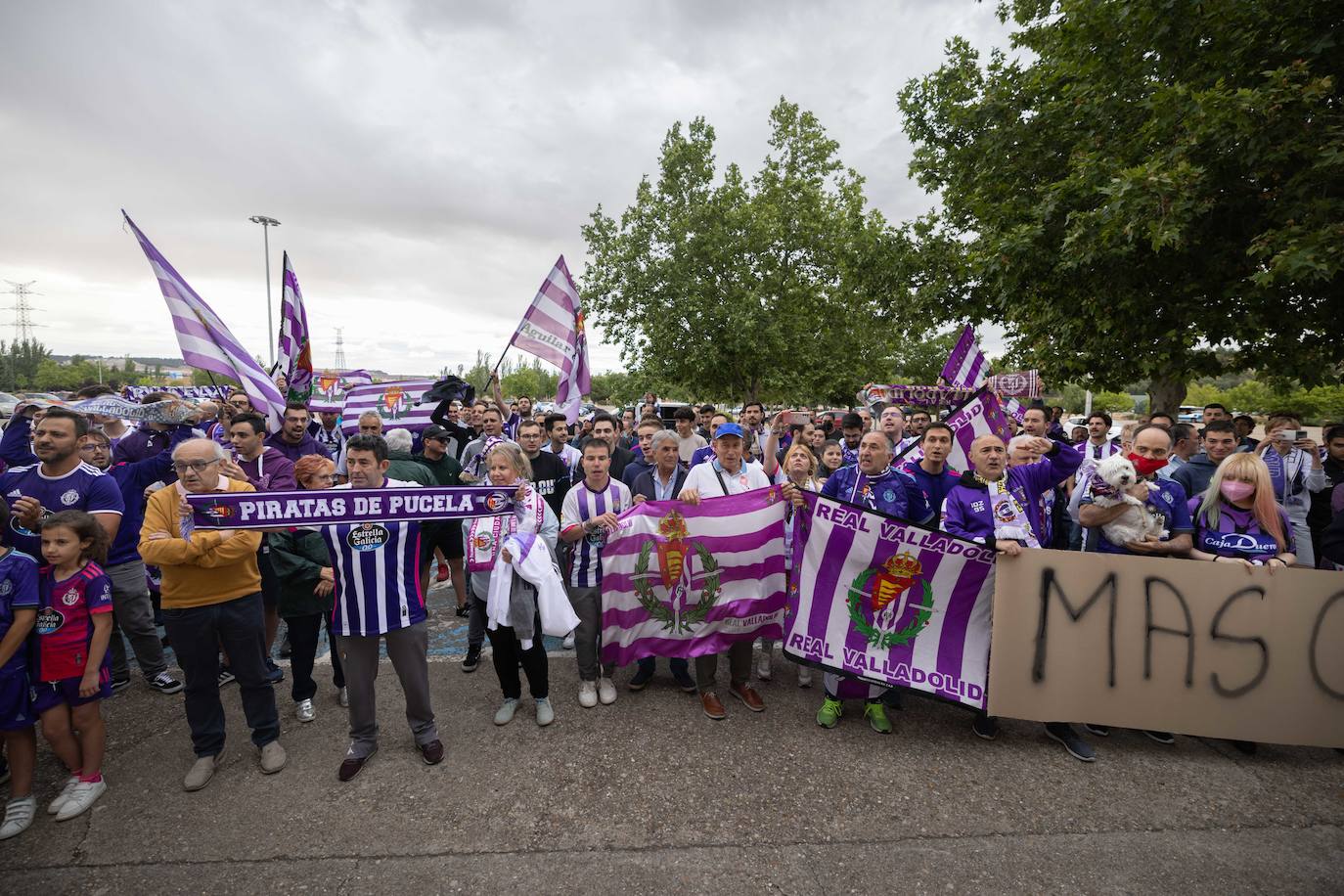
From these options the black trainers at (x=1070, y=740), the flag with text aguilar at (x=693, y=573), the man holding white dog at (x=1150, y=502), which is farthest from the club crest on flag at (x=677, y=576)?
the man holding white dog at (x=1150, y=502)

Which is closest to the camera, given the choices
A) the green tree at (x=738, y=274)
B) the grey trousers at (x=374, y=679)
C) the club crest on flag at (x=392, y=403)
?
the grey trousers at (x=374, y=679)

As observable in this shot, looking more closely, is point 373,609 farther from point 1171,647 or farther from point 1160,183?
point 1160,183

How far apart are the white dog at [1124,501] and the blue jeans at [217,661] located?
5354 mm

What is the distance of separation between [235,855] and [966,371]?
27.8ft

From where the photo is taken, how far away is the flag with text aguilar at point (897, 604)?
382cm

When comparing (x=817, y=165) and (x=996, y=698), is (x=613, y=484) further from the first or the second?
(x=817, y=165)

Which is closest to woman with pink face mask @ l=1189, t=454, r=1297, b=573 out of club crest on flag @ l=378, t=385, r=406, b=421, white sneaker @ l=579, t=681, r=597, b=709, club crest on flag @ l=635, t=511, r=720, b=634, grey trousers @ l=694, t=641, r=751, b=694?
grey trousers @ l=694, t=641, r=751, b=694

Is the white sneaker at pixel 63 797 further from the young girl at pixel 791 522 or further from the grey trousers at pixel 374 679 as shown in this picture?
the young girl at pixel 791 522

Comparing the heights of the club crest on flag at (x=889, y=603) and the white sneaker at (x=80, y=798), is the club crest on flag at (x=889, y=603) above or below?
above

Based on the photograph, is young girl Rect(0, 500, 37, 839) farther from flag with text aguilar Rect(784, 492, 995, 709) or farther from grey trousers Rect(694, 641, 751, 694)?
flag with text aguilar Rect(784, 492, 995, 709)

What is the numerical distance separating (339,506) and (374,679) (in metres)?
1.10

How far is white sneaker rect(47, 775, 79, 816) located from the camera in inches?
122

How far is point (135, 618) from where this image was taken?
4.36 m

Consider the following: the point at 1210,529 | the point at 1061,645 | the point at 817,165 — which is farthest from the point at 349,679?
the point at 817,165
